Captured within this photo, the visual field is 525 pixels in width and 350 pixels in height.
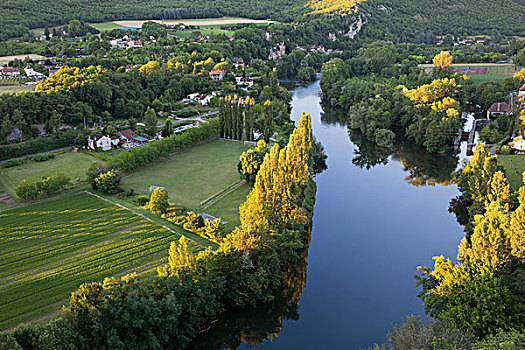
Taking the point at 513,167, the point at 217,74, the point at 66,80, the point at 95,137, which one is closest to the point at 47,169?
the point at 95,137

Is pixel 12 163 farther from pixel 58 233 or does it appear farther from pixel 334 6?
pixel 334 6

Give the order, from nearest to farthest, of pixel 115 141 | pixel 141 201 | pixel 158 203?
pixel 158 203 < pixel 141 201 < pixel 115 141

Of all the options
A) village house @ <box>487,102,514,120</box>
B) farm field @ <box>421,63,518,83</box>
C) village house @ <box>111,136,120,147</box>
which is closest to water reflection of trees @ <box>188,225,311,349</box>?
village house @ <box>111,136,120,147</box>

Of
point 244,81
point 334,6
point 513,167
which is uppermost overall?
point 334,6

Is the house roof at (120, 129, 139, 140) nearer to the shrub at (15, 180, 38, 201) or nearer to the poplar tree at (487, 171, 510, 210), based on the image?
the shrub at (15, 180, 38, 201)

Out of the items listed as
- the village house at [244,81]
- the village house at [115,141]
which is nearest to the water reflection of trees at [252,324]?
the village house at [115,141]

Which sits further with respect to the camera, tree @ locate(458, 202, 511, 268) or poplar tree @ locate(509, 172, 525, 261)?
poplar tree @ locate(509, 172, 525, 261)
